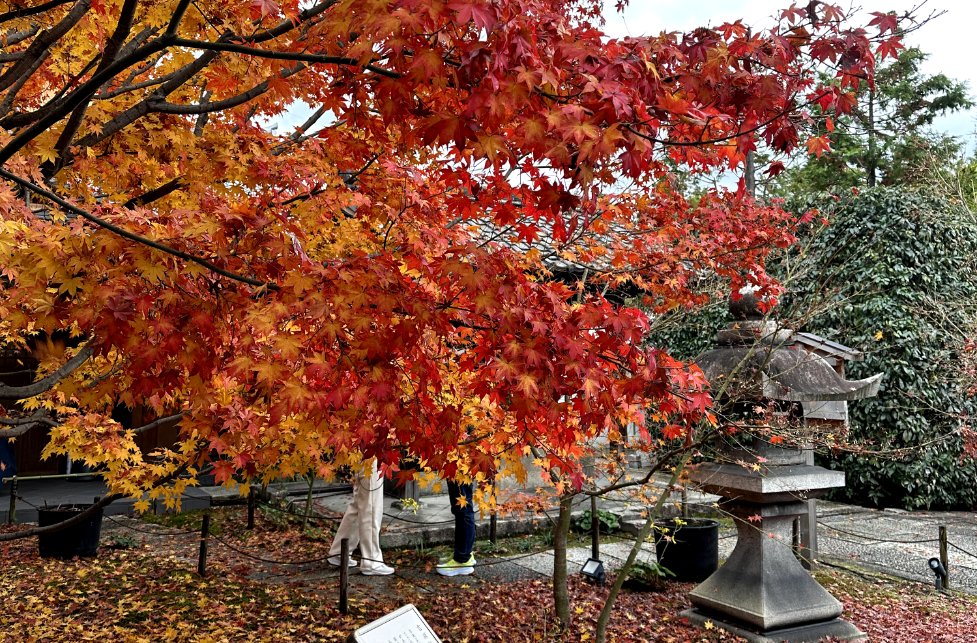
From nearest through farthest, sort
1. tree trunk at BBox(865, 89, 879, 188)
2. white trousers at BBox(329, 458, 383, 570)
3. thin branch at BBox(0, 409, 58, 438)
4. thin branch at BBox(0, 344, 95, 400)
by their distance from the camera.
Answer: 1. thin branch at BBox(0, 344, 95, 400)
2. thin branch at BBox(0, 409, 58, 438)
3. white trousers at BBox(329, 458, 383, 570)
4. tree trunk at BBox(865, 89, 879, 188)

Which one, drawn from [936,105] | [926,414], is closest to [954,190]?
[926,414]

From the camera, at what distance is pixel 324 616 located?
21.8ft

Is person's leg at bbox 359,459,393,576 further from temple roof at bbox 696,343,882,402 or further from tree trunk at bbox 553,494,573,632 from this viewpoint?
temple roof at bbox 696,343,882,402

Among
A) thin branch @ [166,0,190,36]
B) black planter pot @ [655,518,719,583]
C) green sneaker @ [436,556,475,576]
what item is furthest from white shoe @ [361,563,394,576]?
thin branch @ [166,0,190,36]

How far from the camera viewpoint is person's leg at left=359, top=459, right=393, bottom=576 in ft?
25.5

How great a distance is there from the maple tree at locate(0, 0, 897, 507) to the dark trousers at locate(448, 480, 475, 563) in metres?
2.91

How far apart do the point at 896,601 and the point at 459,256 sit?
745 cm

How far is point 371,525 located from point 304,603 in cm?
116

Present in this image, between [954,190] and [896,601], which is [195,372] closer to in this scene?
[896,601]

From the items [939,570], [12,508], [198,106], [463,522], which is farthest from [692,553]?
[12,508]

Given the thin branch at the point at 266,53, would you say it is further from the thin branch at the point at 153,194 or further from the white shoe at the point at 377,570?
the white shoe at the point at 377,570

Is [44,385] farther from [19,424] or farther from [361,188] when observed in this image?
[361,188]

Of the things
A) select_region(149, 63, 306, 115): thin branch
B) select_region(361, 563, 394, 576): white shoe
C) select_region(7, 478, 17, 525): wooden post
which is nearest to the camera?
select_region(149, 63, 306, 115): thin branch

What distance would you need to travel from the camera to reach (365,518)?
7855 mm
